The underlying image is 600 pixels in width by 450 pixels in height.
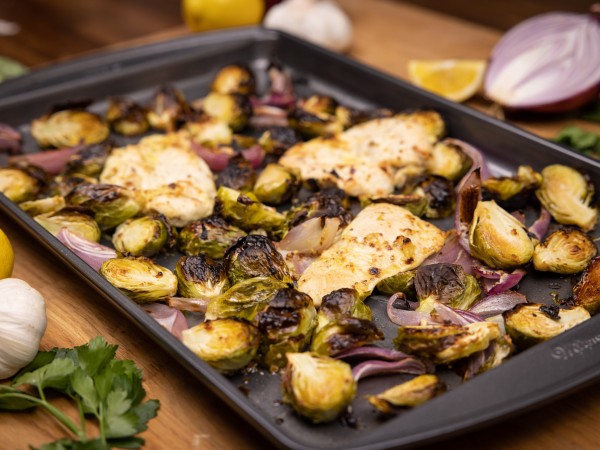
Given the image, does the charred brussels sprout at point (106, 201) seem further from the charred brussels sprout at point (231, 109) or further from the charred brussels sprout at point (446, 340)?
the charred brussels sprout at point (446, 340)

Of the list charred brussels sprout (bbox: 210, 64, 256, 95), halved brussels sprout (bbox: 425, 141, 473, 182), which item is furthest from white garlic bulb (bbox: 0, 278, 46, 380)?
charred brussels sprout (bbox: 210, 64, 256, 95)

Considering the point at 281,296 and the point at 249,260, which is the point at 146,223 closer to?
the point at 249,260


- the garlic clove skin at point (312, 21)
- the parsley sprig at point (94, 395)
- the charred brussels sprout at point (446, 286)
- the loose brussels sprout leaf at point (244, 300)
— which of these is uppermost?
the garlic clove skin at point (312, 21)

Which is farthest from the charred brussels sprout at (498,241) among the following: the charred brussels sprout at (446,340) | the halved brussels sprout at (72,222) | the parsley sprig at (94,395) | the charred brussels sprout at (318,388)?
the halved brussels sprout at (72,222)

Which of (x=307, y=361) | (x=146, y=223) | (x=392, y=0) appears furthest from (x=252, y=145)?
(x=392, y=0)

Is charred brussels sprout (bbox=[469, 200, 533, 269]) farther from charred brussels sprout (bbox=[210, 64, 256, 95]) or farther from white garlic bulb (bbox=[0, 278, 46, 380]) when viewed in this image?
charred brussels sprout (bbox=[210, 64, 256, 95])
